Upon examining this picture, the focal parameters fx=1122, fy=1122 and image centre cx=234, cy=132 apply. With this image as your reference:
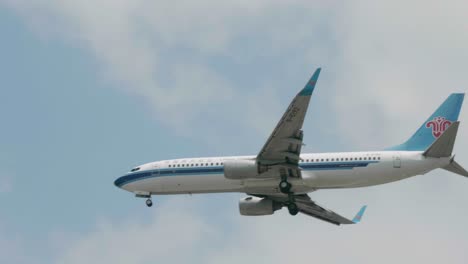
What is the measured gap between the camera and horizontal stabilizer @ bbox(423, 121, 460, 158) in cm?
5616

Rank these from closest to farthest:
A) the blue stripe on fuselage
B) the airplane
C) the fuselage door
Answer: the airplane → the fuselage door → the blue stripe on fuselage

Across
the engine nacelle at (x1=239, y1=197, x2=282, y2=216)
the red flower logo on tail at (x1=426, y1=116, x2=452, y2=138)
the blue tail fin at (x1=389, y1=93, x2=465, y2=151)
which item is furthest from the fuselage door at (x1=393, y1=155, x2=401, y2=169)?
the engine nacelle at (x1=239, y1=197, x2=282, y2=216)

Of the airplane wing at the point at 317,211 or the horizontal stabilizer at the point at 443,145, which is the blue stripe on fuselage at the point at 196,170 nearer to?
the horizontal stabilizer at the point at 443,145

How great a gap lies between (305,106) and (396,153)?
754 centimetres

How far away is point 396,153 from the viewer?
196 feet

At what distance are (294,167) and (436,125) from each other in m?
8.69

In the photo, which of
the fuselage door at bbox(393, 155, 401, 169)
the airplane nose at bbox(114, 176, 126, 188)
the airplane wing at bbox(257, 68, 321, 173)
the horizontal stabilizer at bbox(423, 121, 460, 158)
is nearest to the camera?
the airplane wing at bbox(257, 68, 321, 173)

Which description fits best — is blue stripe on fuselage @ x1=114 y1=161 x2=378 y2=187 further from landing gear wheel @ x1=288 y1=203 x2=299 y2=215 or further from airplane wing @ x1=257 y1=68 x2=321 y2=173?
landing gear wheel @ x1=288 y1=203 x2=299 y2=215

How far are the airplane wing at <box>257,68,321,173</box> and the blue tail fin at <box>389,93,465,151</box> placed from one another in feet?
21.6

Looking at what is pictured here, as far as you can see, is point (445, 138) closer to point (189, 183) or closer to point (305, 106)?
point (305, 106)

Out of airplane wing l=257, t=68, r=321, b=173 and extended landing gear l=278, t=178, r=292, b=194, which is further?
extended landing gear l=278, t=178, r=292, b=194

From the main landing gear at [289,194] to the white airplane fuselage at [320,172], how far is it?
33 centimetres

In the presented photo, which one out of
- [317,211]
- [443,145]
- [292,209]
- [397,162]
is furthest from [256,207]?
[443,145]

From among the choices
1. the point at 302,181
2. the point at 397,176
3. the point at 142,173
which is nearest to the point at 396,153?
the point at 397,176
